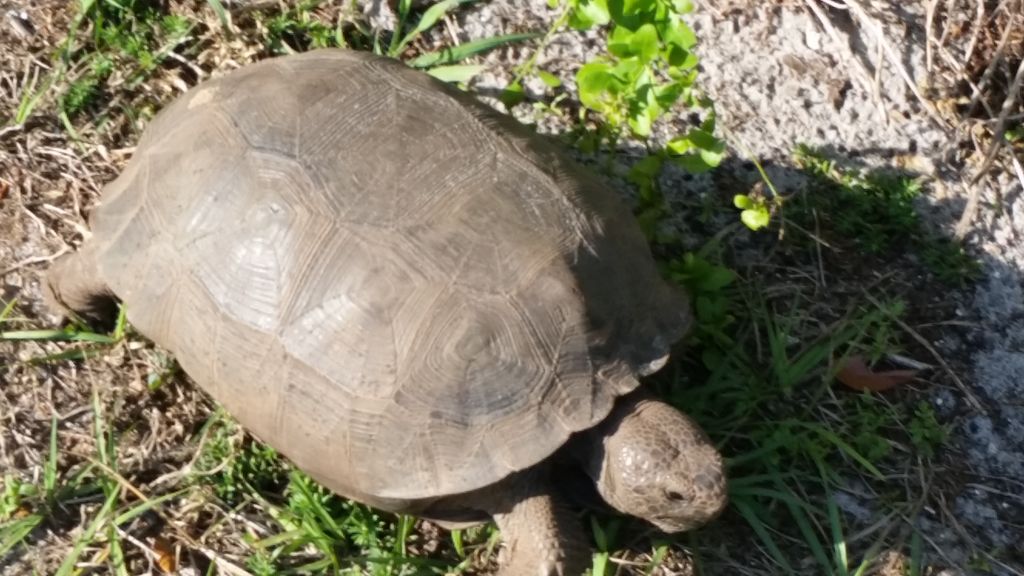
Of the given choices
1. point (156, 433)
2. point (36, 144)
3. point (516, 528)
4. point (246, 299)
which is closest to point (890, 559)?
point (516, 528)

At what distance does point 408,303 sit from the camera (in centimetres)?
305

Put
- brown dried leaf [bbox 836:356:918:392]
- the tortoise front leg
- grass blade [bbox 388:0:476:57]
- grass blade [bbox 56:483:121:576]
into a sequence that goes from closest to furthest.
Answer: the tortoise front leg → grass blade [bbox 56:483:121:576] → brown dried leaf [bbox 836:356:918:392] → grass blade [bbox 388:0:476:57]

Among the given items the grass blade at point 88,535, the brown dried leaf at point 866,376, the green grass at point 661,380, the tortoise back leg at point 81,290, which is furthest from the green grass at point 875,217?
the grass blade at point 88,535

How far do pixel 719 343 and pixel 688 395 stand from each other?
25 centimetres

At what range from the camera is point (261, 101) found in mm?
3291

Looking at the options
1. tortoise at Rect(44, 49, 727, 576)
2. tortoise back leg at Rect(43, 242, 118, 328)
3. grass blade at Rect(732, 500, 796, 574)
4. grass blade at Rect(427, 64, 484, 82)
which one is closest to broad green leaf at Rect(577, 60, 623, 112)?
tortoise at Rect(44, 49, 727, 576)

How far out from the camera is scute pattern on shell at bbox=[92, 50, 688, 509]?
121 inches

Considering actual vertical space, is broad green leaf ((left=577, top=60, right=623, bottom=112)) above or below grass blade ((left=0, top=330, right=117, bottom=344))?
above

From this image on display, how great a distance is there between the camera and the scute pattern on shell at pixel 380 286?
307 cm

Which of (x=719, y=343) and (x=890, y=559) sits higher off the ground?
(x=719, y=343)

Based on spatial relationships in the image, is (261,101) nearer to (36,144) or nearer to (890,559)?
(36,144)

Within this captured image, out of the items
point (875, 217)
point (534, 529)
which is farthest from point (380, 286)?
point (875, 217)

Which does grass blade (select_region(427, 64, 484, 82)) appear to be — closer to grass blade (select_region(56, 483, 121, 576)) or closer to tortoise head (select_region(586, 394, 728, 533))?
tortoise head (select_region(586, 394, 728, 533))

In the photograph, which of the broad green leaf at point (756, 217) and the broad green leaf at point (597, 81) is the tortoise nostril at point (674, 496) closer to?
the broad green leaf at point (756, 217)
